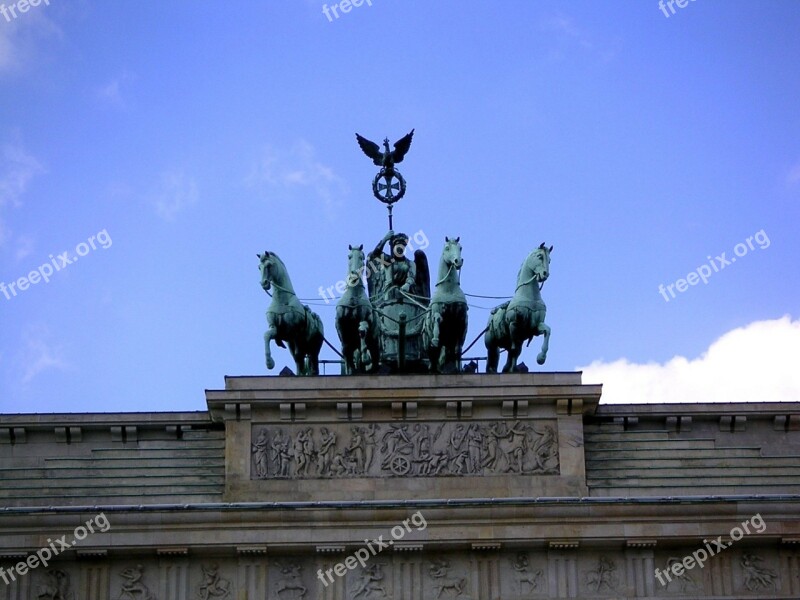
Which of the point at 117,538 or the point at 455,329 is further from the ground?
the point at 455,329

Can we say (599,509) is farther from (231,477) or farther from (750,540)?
(231,477)

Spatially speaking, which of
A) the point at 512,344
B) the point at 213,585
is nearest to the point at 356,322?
the point at 512,344

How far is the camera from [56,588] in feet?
142

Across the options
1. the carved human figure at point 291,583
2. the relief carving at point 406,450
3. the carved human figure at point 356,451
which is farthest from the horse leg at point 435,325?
the carved human figure at point 291,583

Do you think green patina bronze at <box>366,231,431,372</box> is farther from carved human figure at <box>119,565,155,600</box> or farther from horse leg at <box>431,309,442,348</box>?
carved human figure at <box>119,565,155,600</box>

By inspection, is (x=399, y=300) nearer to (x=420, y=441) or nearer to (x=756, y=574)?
(x=420, y=441)

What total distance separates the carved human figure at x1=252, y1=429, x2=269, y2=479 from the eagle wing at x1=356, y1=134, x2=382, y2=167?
8343 mm

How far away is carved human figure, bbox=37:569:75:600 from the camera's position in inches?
1702

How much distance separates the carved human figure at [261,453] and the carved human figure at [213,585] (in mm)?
2106

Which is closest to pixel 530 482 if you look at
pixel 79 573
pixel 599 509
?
pixel 599 509

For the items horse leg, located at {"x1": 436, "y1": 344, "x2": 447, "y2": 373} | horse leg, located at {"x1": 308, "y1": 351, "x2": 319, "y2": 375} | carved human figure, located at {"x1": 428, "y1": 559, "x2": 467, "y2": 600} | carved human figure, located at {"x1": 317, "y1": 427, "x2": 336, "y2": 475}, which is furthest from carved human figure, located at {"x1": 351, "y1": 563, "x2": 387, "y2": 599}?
horse leg, located at {"x1": 308, "y1": 351, "x2": 319, "y2": 375}

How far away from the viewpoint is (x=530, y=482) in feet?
146

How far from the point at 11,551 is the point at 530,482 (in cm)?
961

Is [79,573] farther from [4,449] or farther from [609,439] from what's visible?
[609,439]
